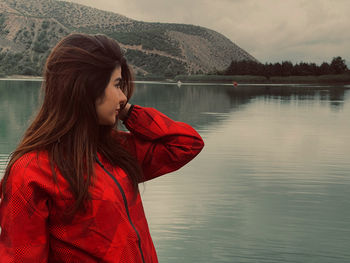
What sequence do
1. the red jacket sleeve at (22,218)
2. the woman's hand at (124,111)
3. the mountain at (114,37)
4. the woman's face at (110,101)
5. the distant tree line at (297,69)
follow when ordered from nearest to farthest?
the red jacket sleeve at (22,218) < the woman's face at (110,101) < the woman's hand at (124,111) < the distant tree line at (297,69) < the mountain at (114,37)

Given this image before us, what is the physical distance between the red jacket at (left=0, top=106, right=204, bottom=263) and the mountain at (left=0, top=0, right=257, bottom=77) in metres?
73.6

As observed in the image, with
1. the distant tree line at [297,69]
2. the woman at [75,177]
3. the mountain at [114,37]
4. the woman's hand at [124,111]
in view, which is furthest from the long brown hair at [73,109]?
the mountain at [114,37]

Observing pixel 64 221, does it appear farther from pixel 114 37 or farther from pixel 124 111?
pixel 114 37

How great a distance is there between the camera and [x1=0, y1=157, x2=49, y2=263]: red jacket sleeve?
1.05 metres

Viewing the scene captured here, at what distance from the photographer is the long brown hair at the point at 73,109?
113 cm

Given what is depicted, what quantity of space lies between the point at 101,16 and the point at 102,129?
139 meters

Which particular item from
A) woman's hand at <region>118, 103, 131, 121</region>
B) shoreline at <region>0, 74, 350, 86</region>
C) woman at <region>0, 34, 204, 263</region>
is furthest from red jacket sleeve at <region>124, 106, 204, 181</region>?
shoreline at <region>0, 74, 350, 86</region>

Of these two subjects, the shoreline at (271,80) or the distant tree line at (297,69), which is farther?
the distant tree line at (297,69)

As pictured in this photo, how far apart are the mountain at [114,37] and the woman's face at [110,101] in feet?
241

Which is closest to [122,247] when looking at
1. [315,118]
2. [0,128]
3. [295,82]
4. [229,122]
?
[0,128]

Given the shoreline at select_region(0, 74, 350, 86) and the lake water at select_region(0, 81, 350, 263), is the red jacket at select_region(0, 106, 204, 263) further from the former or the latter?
the shoreline at select_region(0, 74, 350, 86)

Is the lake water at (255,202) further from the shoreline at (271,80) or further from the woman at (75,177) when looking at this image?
the shoreline at (271,80)

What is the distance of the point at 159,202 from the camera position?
5.37m

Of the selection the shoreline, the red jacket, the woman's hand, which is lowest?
the shoreline
